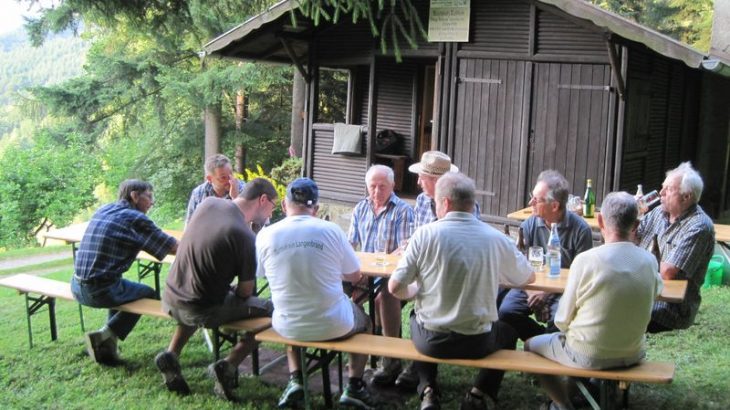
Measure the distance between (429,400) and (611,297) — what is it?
1233 millimetres

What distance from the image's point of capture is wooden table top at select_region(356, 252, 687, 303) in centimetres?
404

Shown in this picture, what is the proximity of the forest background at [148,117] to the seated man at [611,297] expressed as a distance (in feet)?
36.8

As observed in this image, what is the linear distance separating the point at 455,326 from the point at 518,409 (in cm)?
91

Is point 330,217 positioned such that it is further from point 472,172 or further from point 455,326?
point 455,326

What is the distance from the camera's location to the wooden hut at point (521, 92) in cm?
904

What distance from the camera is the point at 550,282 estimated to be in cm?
437

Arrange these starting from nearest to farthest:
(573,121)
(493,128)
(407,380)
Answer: (407,380) < (573,121) < (493,128)

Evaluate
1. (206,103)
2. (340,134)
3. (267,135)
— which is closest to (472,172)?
(340,134)

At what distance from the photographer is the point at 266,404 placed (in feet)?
14.9

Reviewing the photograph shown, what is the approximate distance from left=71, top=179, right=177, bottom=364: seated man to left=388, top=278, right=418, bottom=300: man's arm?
1.85m

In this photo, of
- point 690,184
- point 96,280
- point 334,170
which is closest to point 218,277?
point 96,280

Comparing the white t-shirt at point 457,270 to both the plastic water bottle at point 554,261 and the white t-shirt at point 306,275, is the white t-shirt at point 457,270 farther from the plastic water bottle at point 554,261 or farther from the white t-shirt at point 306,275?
the plastic water bottle at point 554,261

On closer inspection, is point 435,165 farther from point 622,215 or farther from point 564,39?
point 564,39

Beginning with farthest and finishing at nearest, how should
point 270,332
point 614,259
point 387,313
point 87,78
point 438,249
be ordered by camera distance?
1. point 87,78
2. point 387,313
3. point 270,332
4. point 438,249
5. point 614,259
